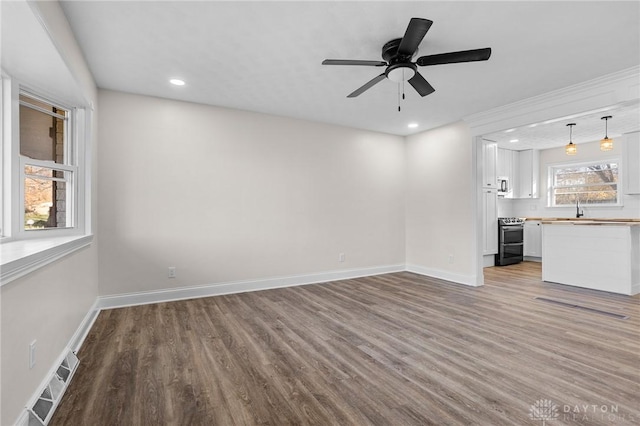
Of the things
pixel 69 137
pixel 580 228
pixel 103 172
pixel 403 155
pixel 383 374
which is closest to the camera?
pixel 383 374

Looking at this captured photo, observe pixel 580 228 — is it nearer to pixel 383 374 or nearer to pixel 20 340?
pixel 383 374

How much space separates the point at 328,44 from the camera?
9.00 feet

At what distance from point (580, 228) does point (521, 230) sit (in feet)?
7.87

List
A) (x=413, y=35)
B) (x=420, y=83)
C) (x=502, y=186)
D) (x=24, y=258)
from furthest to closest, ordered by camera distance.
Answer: (x=502, y=186) < (x=420, y=83) < (x=413, y=35) < (x=24, y=258)

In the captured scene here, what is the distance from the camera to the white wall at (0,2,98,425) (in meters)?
1.47

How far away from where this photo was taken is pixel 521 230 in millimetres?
6910

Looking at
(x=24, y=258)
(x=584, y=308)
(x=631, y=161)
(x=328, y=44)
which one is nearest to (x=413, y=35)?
(x=328, y=44)

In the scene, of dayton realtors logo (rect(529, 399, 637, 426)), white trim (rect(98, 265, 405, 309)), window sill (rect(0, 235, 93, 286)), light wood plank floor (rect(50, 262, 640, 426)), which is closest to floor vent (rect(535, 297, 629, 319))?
light wood plank floor (rect(50, 262, 640, 426))

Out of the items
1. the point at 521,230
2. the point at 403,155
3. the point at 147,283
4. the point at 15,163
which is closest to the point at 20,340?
the point at 15,163

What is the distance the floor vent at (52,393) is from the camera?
1639mm

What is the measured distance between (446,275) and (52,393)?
4980 millimetres

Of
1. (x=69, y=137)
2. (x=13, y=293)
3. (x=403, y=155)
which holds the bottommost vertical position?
(x=13, y=293)

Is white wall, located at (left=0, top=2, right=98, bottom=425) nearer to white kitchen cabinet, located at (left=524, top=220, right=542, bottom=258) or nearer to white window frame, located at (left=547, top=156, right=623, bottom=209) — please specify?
white kitchen cabinet, located at (left=524, top=220, right=542, bottom=258)

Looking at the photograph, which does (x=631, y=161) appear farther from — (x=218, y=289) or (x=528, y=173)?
(x=218, y=289)
